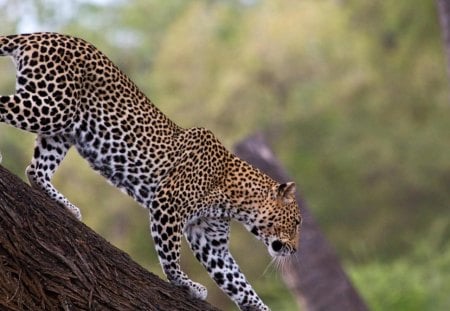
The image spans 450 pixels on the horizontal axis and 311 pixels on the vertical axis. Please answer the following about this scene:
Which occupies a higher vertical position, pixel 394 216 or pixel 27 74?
pixel 394 216

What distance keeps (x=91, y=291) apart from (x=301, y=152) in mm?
27857

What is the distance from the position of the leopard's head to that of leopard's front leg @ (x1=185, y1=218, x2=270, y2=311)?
24 cm

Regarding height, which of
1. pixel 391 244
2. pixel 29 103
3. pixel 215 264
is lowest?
pixel 29 103

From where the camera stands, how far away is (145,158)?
6969 millimetres

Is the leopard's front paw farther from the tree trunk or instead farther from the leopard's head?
the tree trunk

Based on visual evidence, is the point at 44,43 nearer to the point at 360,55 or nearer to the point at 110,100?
the point at 110,100

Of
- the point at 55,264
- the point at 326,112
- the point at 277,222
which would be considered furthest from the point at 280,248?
the point at 326,112

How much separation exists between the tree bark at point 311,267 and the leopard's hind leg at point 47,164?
549 centimetres

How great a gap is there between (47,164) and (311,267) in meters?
6.63

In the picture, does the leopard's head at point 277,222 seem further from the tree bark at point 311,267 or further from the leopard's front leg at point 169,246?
the tree bark at point 311,267

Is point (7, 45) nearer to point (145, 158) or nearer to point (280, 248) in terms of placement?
point (145, 158)

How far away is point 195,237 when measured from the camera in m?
7.45

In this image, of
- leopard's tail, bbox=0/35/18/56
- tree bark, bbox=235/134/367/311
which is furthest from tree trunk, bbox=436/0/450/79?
leopard's tail, bbox=0/35/18/56

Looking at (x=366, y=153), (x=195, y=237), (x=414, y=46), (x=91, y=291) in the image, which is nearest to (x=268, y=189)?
(x=195, y=237)
